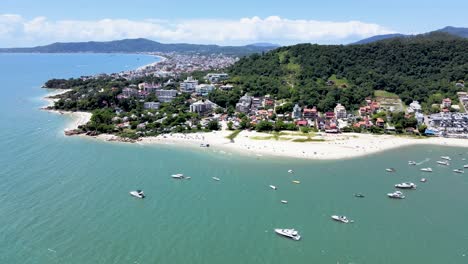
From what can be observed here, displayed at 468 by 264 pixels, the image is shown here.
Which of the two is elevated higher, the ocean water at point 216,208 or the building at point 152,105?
the building at point 152,105

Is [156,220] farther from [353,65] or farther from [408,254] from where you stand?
[353,65]

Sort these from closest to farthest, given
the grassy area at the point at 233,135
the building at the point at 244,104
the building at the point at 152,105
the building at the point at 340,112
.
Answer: the grassy area at the point at 233,135, the building at the point at 340,112, the building at the point at 244,104, the building at the point at 152,105

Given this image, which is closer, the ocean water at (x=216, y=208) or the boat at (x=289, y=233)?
the ocean water at (x=216, y=208)

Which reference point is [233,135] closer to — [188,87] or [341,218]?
[341,218]

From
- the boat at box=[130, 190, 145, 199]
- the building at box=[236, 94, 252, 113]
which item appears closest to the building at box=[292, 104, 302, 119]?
the building at box=[236, 94, 252, 113]

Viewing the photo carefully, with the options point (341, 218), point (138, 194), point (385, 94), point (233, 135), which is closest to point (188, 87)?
point (233, 135)

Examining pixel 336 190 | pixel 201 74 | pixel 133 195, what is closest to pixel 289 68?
pixel 201 74

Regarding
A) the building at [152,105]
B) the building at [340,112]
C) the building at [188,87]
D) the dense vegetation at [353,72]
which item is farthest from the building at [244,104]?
the building at [188,87]

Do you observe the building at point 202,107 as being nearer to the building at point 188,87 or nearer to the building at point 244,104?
the building at point 244,104
